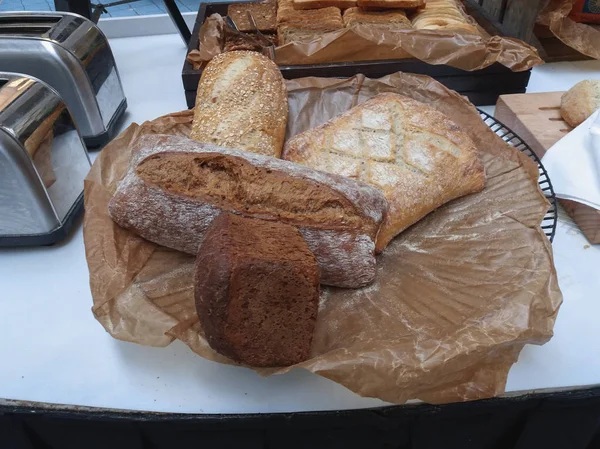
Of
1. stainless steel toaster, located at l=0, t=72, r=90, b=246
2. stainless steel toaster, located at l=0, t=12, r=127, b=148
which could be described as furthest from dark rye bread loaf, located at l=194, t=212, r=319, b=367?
stainless steel toaster, located at l=0, t=12, r=127, b=148

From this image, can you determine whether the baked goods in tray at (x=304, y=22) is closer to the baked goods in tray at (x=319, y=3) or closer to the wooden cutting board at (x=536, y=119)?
the baked goods in tray at (x=319, y=3)

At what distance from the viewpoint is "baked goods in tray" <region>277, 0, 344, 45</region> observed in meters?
1.71

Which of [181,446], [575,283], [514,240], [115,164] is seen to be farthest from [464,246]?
[115,164]

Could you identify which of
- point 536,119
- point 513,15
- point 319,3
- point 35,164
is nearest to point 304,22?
point 319,3

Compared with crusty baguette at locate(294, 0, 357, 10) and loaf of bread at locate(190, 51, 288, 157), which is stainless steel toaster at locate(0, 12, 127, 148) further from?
crusty baguette at locate(294, 0, 357, 10)

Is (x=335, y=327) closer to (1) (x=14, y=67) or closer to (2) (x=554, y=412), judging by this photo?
(2) (x=554, y=412)

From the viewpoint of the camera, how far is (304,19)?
5.95 feet

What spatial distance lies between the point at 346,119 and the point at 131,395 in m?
0.84

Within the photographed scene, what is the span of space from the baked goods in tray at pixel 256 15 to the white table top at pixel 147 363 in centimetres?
120

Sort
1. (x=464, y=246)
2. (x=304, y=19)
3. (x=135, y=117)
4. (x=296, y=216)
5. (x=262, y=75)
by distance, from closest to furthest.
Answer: (x=296, y=216) → (x=464, y=246) → (x=262, y=75) → (x=135, y=117) → (x=304, y=19)

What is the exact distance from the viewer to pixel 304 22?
1.79m

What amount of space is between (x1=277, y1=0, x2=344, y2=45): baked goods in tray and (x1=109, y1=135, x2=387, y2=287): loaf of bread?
0.85 metres

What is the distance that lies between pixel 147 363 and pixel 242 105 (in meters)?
0.73

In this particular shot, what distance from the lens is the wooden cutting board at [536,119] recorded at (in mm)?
1308
